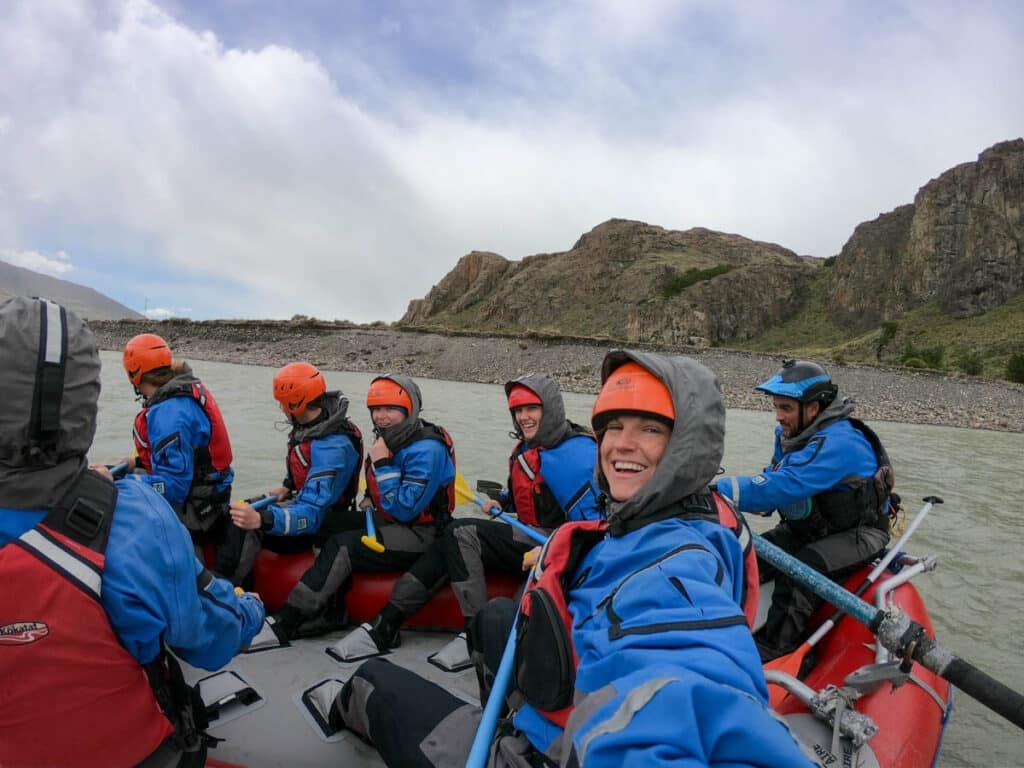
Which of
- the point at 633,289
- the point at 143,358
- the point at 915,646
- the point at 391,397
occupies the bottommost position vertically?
the point at 915,646

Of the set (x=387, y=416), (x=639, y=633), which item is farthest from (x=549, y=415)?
(x=639, y=633)

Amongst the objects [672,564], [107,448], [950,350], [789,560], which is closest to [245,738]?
[672,564]

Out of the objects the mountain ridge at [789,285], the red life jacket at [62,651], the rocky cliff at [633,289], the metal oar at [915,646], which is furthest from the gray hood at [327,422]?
the rocky cliff at [633,289]

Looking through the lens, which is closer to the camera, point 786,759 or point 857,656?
point 786,759

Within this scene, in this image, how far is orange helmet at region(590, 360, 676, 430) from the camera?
1519 mm

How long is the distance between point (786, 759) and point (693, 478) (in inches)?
25.1

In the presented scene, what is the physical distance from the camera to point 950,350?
39250 millimetres

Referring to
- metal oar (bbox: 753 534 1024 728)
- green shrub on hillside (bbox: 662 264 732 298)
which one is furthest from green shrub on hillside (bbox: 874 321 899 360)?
metal oar (bbox: 753 534 1024 728)

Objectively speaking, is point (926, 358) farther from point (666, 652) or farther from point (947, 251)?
point (666, 652)

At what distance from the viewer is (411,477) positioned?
341 cm

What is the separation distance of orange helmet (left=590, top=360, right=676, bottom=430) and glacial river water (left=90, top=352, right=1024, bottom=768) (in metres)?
2.76

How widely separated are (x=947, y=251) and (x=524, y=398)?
6536 cm

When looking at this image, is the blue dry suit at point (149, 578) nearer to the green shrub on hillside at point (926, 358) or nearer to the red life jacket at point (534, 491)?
the red life jacket at point (534, 491)

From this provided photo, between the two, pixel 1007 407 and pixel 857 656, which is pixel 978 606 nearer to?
pixel 857 656
